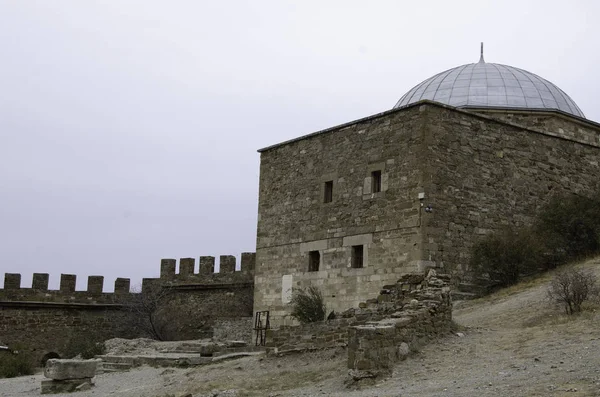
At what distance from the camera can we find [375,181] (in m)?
19.7

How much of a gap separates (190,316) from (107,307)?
3945 millimetres

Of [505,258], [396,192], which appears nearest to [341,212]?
[396,192]

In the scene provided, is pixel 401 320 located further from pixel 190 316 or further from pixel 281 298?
pixel 190 316

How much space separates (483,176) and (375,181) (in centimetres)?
261

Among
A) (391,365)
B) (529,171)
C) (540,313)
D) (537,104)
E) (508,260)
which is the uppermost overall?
(537,104)

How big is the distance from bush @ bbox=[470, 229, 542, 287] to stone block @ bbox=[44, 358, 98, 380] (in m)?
8.91

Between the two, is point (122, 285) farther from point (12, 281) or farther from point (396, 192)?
point (396, 192)

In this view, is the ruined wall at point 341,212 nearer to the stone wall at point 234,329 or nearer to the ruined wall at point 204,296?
the stone wall at point 234,329

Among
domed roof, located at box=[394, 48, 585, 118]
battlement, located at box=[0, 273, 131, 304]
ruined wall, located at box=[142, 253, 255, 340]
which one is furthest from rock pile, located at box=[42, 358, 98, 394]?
battlement, located at box=[0, 273, 131, 304]

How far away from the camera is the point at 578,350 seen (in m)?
10.6

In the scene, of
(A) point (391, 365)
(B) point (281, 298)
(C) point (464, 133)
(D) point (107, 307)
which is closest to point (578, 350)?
(A) point (391, 365)

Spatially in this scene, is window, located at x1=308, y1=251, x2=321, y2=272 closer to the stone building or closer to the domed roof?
the stone building

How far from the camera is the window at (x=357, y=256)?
1961 centimetres

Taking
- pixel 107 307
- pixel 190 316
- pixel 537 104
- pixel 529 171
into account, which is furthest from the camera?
pixel 107 307
